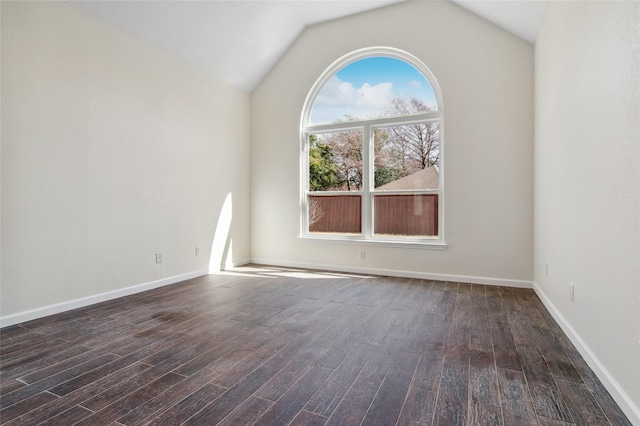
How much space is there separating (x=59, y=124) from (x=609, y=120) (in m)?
4.01

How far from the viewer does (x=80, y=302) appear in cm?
314

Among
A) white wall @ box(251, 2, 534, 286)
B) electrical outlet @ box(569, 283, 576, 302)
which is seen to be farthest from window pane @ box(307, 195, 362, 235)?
electrical outlet @ box(569, 283, 576, 302)

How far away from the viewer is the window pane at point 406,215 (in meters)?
4.46

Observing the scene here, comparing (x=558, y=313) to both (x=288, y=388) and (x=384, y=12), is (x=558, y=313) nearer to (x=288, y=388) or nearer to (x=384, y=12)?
(x=288, y=388)

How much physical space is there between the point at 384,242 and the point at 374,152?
4.27ft

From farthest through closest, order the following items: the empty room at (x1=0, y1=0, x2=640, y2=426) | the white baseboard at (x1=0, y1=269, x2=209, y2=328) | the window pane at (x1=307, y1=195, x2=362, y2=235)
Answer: the window pane at (x1=307, y1=195, x2=362, y2=235) < the white baseboard at (x1=0, y1=269, x2=209, y2=328) < the empty room at (x1=0, y1=0, x2=640, y2=426)

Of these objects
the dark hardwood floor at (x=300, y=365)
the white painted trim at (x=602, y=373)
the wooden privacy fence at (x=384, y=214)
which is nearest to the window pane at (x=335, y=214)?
the wooden privacy fence at (x=384, y=214)

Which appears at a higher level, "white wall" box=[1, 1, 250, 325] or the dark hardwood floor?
"white wall" box=[1, 1, 250, 325]

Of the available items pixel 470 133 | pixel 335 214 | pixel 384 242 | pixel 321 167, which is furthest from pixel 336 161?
pixel 470 133

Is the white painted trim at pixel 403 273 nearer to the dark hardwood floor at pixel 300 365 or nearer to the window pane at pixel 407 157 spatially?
the dark hardwood floor at pixel 300 365

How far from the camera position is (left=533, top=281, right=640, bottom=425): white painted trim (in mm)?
1481

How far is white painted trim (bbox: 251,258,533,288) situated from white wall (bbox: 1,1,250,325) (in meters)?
1.22

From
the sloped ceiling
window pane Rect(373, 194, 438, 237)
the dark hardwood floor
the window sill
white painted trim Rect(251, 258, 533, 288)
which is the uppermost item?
the sloped ceiling

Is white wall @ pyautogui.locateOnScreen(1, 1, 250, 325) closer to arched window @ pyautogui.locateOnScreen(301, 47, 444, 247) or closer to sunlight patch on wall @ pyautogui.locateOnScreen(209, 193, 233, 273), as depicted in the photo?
sunlight patch on wall @ pyautogui.locateOnScreen(209, 193, 233, 273)
